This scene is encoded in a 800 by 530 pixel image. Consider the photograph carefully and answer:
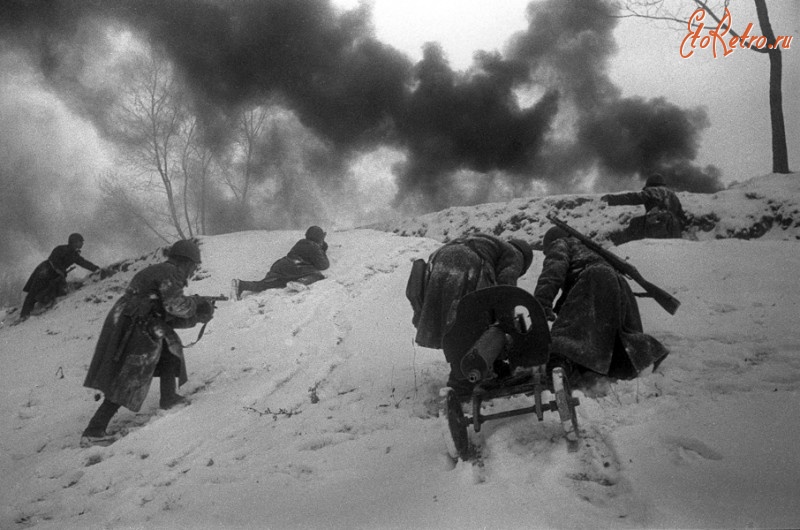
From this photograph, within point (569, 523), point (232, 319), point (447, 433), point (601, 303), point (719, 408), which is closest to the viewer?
point (569, 523)

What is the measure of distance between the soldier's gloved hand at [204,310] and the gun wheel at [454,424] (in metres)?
3.63

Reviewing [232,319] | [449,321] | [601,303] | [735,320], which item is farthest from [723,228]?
[232,319]

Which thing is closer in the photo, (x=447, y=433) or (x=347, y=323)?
(x=447, y=433)

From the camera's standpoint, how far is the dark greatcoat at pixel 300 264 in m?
9.45

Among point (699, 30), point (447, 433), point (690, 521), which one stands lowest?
point (690, 521)

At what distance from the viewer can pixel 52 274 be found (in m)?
11.9

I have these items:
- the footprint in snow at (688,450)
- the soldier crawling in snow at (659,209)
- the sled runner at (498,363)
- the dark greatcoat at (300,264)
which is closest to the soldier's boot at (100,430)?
the sled runner at (498,363)

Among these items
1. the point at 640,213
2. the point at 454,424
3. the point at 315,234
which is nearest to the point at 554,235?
the point at 454,424

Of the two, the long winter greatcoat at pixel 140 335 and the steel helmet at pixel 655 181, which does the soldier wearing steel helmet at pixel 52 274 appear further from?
the steel helmet at pixel 655 181

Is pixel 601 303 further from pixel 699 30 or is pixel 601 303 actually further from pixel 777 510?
pixel 699 30

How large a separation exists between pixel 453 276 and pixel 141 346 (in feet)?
10.8

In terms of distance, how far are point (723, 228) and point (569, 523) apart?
28.4 feet

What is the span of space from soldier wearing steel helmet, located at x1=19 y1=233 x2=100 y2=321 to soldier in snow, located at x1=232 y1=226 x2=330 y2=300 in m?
6.07

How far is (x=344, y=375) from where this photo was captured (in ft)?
16.3
